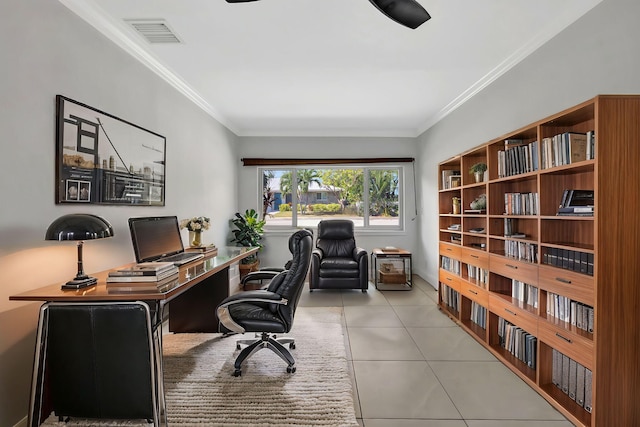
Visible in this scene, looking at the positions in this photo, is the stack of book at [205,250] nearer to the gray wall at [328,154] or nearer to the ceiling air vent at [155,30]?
the ceiling air vent at [155,30]

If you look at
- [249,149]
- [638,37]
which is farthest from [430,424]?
[249,149]

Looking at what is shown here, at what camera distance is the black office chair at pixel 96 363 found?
170cm

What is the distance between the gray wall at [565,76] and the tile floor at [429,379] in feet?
6.75

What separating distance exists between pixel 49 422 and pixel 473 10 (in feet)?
12.4

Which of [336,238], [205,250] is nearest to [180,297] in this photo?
[205,250]

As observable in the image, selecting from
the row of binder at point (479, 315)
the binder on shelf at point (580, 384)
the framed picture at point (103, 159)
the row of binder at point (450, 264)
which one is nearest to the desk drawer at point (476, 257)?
the row of binder at point (450, 264)

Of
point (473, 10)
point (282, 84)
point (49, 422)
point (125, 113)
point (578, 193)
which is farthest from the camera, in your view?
point (282, 84)

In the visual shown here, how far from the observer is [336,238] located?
214 inches

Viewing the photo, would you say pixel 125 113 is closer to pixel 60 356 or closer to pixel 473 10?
pixel 60 356

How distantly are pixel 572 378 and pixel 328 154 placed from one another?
4.70 meters

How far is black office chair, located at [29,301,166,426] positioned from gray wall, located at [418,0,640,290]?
3133mm

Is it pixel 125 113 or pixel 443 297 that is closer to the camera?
pixel 125 113

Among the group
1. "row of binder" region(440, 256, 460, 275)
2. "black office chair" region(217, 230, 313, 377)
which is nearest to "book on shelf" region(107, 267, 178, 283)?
"black office chair" region(217, 230, 313, 377)

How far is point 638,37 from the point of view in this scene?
1.92 meters
